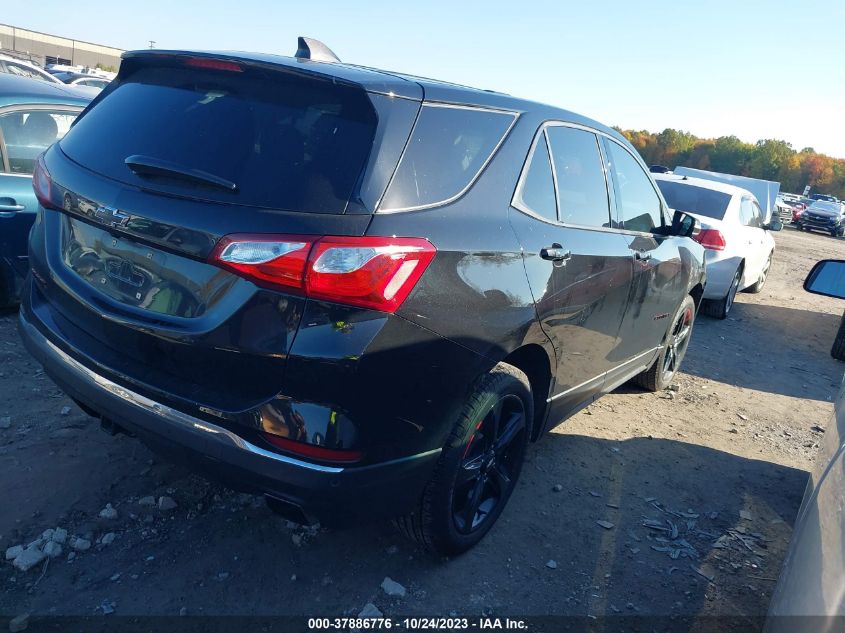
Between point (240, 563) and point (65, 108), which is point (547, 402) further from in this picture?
point (65, 108)

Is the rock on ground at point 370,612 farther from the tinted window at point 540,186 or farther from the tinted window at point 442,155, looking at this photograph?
the tinted window at point 540,186

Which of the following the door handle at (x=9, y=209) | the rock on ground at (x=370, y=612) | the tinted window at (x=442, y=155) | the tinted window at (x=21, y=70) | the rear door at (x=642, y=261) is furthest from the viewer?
the tinted window at (x=21, y=70)

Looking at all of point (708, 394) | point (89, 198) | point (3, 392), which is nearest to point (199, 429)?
point (89, 198)

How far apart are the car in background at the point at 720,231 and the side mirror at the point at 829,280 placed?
4.28 m

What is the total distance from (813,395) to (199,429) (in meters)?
5.79

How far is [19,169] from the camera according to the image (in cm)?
495

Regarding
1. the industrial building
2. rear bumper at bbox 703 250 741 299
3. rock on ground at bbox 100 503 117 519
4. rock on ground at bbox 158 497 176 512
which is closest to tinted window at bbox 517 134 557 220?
rock on ground at bbox 158 497 176 512

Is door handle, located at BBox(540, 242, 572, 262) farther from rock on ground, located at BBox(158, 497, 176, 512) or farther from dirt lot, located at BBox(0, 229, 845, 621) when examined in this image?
rock on ground, located at BBox(158, 497, 176, 512)

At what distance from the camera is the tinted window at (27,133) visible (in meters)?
4.95

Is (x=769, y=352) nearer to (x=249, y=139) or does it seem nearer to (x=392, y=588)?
(x=392, y=588)

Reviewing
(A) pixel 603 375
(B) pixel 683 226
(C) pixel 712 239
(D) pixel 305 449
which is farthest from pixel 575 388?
(C) pixel 712 239

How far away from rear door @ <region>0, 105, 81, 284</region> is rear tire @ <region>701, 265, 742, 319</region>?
730 centimetres

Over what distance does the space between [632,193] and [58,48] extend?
90208 mm

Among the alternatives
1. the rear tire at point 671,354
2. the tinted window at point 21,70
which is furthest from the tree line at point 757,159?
the rear tire at point 671,354
